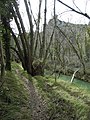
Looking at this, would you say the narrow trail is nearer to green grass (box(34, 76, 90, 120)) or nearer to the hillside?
the hillside

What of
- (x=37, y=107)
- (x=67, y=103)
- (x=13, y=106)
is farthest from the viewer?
(x=67, y=103)

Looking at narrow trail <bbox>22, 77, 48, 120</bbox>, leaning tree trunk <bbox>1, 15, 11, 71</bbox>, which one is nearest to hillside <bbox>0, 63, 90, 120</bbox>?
narrow trail <bbox>22, 77, 48, 120</bbox>

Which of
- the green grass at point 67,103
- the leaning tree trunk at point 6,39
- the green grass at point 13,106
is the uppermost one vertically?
the leaning tree trunk at point 6,39

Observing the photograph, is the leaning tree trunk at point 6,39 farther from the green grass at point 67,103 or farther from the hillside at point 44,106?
the hillside at point 44,106

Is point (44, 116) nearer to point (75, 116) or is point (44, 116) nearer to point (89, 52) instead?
point (75, 116)

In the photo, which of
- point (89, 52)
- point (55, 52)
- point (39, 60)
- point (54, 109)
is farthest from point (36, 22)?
point (89, 52)

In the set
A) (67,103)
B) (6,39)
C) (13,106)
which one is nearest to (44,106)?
(67,103)

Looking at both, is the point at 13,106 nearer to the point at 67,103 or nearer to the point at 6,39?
the point at 67,103

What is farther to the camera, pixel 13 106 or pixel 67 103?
pixel 67 103

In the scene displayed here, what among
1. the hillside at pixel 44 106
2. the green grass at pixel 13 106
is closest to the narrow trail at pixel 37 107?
the hillside at pixel 44 106

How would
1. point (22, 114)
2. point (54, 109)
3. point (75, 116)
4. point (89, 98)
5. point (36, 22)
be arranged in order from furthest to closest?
point (36, 22) < point (89, 98) < point (54, 109) < point (75, 116) < point (22, 114)

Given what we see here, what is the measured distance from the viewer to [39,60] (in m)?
21.1

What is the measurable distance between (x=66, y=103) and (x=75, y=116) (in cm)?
154

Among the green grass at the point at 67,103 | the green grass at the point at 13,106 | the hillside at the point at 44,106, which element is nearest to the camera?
the green grass at the point at 13,106
